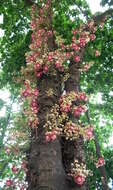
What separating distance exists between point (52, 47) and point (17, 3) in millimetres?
4515

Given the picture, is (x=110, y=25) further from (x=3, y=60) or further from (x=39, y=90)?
(x=39, y=90)

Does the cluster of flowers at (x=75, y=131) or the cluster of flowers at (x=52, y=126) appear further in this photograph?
the cluster of flowers at (x=75, y=131)

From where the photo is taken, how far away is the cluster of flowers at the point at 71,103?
5.53m

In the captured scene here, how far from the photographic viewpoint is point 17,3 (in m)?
10.9

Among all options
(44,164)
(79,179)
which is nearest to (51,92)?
(44,164)

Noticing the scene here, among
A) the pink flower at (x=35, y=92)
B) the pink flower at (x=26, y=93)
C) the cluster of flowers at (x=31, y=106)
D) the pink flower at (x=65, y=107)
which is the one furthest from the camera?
the pink flower at (x=26, y=93)

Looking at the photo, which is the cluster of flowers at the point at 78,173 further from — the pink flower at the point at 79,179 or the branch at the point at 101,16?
the branch at the point at 101,16

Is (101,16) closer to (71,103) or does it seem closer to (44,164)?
(71,103)

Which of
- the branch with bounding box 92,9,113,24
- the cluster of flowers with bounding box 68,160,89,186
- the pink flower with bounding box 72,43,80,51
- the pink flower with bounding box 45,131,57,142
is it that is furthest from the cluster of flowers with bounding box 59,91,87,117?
the branch with bounding box 92,9,113,24

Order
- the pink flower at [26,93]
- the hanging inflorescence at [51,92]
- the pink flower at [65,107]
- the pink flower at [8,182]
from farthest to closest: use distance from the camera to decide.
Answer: the pink flower at [26,93]
the pink flower at [65,107]
the hanging inflorescence at [51,92]
the pink flower at [8,182]

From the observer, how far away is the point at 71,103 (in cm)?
594

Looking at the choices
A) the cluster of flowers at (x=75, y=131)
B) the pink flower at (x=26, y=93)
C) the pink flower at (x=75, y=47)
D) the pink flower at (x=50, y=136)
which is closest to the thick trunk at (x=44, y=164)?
the pink flower at (x=50, y=136)

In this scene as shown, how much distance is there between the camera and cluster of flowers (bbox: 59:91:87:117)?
18.1 ft

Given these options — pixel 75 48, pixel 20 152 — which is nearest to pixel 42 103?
pixel 20 152
